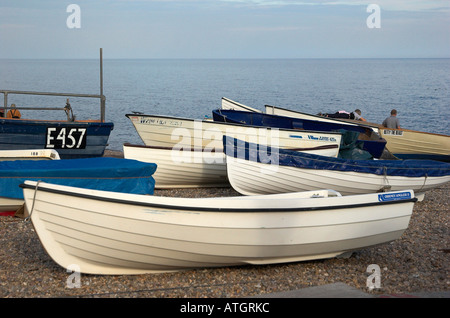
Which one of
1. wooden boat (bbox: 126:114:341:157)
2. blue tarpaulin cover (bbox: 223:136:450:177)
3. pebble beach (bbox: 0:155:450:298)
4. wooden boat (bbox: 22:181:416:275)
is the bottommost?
pebble beach (bbox: 0:155:450:298)

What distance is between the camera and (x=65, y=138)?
1571 cm

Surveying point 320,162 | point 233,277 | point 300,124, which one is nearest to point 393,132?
point 300,124

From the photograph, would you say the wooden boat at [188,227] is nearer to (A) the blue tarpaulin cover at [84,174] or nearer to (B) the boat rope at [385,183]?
(A) the blue tarpaulin cover at [84,174]

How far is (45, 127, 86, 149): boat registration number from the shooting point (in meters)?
15.5

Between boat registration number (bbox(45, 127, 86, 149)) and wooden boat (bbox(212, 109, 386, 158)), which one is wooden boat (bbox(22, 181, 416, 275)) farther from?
boat registration number (bbox(45, 127, 86, 149))

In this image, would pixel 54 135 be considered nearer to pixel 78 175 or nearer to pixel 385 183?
pixel 78 175

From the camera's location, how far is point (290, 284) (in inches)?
294

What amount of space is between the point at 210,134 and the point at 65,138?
13.9 feet

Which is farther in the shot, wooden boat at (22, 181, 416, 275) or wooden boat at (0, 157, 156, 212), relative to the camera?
wooden boat at (0, 157, 156, 212)

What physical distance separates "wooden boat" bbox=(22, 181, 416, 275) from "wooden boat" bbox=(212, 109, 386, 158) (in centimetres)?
803

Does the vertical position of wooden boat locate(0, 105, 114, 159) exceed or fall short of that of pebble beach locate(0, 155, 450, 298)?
it exceeds it

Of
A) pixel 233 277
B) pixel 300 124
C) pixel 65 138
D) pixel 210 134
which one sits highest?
pixel 300 124

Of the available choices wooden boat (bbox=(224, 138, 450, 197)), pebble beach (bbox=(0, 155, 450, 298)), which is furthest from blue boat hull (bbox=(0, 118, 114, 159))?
pebble beach (bbox=(0, 155, 450, 298))

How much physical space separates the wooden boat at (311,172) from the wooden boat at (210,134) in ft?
9.49
